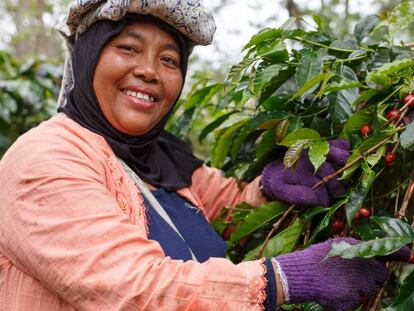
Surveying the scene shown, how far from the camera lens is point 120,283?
1.06 metres

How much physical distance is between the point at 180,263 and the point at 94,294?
0.57 ft

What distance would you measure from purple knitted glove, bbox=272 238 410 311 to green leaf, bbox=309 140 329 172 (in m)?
0.18

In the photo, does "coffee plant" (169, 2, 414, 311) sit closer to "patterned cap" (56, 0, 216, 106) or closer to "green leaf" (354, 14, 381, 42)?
"green leaf" (354, 14, 381, 42)

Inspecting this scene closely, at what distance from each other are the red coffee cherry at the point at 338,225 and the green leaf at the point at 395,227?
0.22m

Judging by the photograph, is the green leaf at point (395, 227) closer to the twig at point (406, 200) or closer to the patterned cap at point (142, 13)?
the twig at point (406, 200)

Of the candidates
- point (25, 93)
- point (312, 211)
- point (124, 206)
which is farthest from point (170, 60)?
point (25, 93)

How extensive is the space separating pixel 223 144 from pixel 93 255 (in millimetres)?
795

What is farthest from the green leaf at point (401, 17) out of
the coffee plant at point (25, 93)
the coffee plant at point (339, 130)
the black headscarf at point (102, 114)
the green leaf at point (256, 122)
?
the coffee plant at point (25, 93)

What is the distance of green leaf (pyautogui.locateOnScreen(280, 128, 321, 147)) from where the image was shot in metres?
1.28

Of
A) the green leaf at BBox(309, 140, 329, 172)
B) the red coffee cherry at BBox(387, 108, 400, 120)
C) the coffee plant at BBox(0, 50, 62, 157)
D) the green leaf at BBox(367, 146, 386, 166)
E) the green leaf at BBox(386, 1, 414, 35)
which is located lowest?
the coffee plant at BBox(0, 50, 62, 157)

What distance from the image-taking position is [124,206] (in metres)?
1.32

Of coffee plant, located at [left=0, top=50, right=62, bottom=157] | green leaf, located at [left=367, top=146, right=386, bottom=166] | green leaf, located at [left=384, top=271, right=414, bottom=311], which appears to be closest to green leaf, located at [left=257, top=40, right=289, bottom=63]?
green leaf, located at [left=367, top=146, right=386, bottom=166]

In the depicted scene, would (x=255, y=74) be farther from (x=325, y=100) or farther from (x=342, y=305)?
(x=342, y=305)

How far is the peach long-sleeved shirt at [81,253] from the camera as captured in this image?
3.53ft
